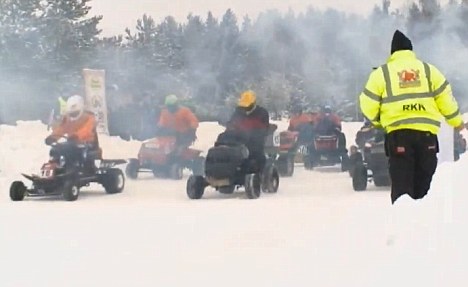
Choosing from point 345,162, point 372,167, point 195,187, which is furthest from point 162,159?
point 372,167

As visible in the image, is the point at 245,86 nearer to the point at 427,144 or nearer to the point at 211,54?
the point at 211,54

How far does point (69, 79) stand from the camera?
18.4ft

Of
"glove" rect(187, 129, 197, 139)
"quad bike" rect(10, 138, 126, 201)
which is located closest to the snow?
"quad bike" rect(10, 138, 126, 201)

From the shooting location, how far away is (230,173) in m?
5.41

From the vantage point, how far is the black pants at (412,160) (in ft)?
12.2

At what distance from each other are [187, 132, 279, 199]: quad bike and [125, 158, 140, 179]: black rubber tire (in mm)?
452

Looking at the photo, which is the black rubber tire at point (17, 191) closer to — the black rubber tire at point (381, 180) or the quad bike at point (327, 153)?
the quad bike at point (327, 153)

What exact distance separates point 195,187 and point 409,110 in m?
2.04

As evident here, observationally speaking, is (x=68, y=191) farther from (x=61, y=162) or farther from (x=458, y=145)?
(x=458, y=145)

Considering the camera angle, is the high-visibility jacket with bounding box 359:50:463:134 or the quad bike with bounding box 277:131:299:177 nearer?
the high-visibility jacket with bounding box 359:50:463:134

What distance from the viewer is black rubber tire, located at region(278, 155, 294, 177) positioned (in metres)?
5.64

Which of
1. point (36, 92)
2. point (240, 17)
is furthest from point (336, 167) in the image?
point (36, 92)

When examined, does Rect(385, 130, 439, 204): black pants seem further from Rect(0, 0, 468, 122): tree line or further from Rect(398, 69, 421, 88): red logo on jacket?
Rect(0, 0, 468, 122): tree line

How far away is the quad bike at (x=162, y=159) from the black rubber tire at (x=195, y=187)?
0.73 ft
